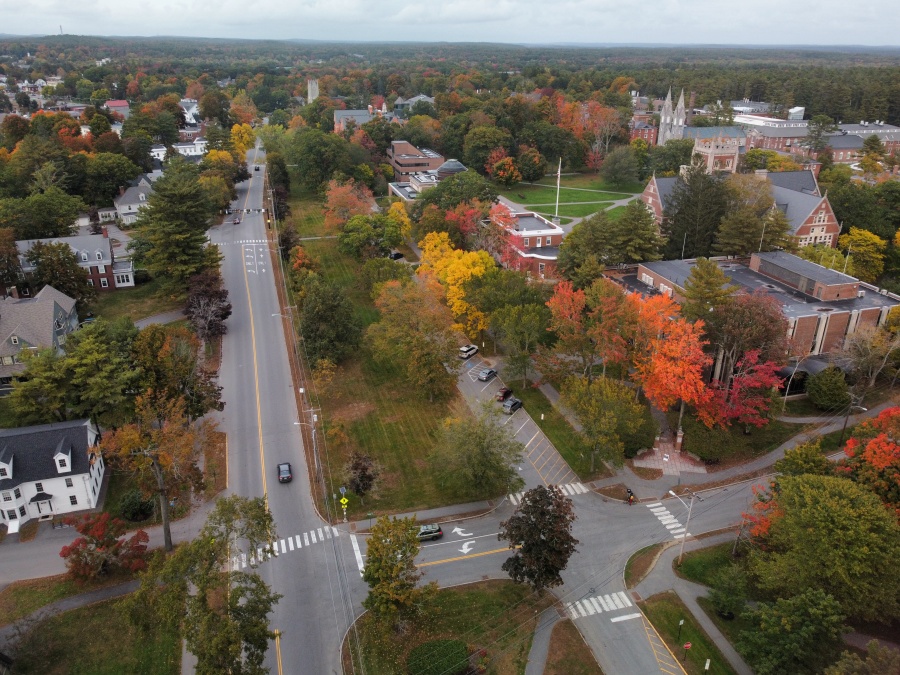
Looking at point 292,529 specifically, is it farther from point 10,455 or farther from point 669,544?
point 669,544

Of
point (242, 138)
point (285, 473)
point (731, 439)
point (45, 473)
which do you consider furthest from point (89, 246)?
point (242, 138)

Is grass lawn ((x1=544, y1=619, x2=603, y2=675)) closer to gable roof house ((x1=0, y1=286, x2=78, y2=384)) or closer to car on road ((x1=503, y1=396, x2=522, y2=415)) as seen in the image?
car on road ((x1=503, y1=396, x2=522, y2=415))

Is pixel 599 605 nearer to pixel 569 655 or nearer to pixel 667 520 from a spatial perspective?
pixel 569 655

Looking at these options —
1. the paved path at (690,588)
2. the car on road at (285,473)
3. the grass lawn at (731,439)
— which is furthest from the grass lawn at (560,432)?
the car on road at (285,473)

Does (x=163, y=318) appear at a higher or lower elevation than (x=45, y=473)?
lower

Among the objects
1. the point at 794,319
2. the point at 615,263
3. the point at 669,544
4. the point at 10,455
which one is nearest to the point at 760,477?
the point at 669,544

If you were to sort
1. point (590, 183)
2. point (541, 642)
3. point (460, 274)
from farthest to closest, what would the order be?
point (590, 183), point (460, 274), point (541, 642)
